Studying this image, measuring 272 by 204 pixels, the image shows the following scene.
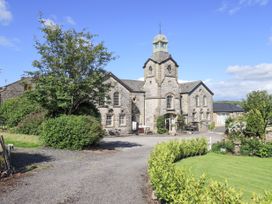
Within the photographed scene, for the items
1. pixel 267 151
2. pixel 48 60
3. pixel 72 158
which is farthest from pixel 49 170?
pixel 267 151

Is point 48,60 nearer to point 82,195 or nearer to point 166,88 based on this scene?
point 82,195

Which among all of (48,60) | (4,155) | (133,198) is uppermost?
(48,60)

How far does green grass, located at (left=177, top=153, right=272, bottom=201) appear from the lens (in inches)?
467

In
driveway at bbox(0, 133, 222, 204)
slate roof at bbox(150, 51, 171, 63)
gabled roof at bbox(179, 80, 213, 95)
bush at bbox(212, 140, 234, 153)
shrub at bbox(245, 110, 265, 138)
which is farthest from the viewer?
gabled roof at bbox(179, 80, 213, 95)

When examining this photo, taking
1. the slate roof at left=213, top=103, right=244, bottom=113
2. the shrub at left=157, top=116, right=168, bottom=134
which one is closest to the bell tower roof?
the shrub at left=157, top=116, right=168, bottom=134

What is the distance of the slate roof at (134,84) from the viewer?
144 ft

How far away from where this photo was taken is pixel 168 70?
146ft

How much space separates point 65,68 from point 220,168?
43.5 feet

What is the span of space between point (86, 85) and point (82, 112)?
3.84m

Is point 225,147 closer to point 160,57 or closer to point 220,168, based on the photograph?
point 220,168

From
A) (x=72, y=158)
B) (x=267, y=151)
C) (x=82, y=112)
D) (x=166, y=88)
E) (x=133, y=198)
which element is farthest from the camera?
(x=166, y=88)

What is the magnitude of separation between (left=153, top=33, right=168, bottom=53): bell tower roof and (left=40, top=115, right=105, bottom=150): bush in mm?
26688

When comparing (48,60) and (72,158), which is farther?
(48,60)

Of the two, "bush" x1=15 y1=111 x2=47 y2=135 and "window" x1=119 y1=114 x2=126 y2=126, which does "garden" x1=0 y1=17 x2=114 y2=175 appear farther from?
"window" x1=119 y1=114 x2=126 y2=126
